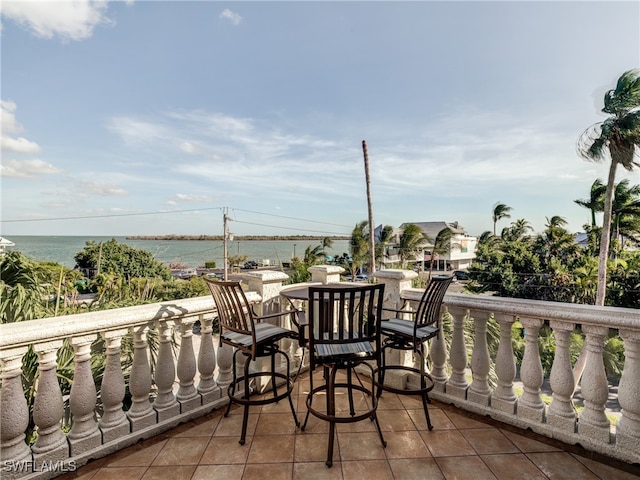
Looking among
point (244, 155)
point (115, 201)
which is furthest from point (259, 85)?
point (115, 201)

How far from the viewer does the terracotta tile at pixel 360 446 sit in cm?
170

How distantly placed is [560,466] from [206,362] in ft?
7.42

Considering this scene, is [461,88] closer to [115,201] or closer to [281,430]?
[281,430]

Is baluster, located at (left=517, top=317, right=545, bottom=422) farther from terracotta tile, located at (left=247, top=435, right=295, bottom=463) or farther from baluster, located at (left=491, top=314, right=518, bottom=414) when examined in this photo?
terracotta tile, located at (left=247, top=435, right=295, bottom=463)

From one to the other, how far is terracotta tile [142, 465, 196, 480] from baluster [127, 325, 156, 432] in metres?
0.34

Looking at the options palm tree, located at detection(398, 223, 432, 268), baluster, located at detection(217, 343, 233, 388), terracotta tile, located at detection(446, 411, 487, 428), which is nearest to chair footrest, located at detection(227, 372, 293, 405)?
baluster, located at detection(217, 343, 233, 388)

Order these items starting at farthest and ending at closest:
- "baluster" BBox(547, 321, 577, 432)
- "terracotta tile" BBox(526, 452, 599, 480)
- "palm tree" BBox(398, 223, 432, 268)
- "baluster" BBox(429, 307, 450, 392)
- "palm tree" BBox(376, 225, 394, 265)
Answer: "palm tree" BBox(376, 225, 394, 265) < "palm tree" BBox(398, 223, 432, 268) < "baluster" BBox(429, 307, 450, 392) < "baluster" BBox(547, 321, 577, 432) < "terracotta tile" BBox(526, 452, 599, 480)

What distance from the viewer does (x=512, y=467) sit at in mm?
1603

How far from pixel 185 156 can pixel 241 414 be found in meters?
23.1

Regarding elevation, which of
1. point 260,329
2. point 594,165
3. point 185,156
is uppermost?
point 185,156

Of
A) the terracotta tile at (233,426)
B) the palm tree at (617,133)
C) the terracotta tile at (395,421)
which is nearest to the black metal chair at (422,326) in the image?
the terracotta tile at (395,421)

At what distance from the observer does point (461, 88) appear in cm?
684

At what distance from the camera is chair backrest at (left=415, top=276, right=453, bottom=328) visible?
6.36 feet

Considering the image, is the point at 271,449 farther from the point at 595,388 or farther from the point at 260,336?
the point at 595,388
